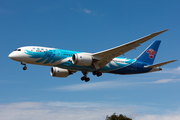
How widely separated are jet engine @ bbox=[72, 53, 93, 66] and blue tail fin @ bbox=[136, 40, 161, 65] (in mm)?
11594

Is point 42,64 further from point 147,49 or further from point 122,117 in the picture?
point 122,117

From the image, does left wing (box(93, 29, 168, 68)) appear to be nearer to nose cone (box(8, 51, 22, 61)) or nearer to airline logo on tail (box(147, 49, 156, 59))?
nose cone (box(8, 51, 22, 61))

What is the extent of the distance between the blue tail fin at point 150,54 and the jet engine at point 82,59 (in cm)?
1159

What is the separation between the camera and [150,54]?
4284 cm

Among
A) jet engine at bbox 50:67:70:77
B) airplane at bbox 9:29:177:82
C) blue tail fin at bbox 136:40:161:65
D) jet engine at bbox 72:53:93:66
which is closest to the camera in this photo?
airplane at bbox 9:29:177:82

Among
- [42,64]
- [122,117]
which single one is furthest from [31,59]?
[122,117]

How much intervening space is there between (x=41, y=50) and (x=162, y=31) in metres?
16.3

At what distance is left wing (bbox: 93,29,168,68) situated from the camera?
30219 millimetres

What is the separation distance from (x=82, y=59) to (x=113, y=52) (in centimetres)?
455

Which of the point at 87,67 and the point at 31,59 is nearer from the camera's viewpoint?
the point at 31,59

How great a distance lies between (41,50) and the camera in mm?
32375

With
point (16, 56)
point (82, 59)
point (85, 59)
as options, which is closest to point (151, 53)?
point (85, 59)

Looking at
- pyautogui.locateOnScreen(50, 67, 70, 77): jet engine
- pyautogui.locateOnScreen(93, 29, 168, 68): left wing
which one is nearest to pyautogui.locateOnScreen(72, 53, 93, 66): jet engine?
pyautogui.locateOnScreen(93, 29, 168, 68): left wing

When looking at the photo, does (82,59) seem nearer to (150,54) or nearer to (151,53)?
(150,54)
